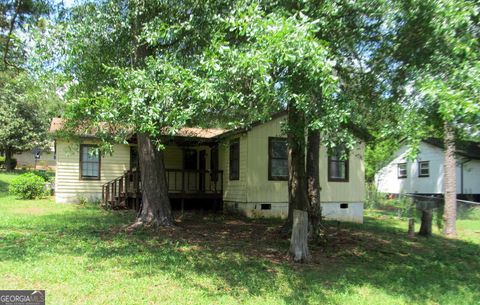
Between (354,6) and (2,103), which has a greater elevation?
(2,103)

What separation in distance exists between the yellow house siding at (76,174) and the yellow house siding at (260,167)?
595 centimetres

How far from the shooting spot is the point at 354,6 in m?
6.25

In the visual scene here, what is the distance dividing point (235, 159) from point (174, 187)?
9.14 feet

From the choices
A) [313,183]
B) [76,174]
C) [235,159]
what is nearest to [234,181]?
[235,159]

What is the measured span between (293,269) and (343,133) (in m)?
3.27

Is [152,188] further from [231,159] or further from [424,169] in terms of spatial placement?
[424,169]

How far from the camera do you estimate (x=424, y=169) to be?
29.1 meters

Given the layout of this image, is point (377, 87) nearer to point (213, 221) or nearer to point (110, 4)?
point (110, 4)

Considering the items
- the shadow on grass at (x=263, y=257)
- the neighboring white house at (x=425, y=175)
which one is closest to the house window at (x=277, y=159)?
the shadow on grass at (x=263, y=257)

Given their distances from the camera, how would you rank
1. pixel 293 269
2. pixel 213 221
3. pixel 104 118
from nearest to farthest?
pixel 104 118
pixel 293 269
pixel 213 221

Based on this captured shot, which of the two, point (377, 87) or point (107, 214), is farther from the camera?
point (107, 214)

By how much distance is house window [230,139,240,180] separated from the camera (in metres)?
17.5

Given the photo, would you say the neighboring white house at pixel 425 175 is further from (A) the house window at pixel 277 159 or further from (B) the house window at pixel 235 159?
(B) the house window at pixel 235 159

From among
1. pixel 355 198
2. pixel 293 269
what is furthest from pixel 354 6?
pixel 355 198
